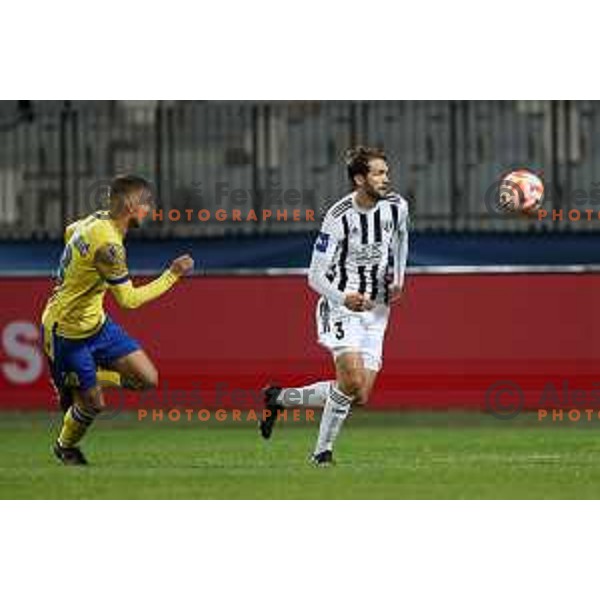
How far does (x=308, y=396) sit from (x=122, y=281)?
1.46m

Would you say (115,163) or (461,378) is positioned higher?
(115,163)

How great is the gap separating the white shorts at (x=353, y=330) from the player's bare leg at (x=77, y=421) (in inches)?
53.4

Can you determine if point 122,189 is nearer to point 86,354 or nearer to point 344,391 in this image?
point 86,354

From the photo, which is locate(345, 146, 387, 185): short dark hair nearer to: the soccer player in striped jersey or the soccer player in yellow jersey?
the soccer player in striped jersey

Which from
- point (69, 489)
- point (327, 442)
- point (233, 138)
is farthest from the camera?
point (233, 138)

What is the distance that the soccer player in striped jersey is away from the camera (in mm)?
13781

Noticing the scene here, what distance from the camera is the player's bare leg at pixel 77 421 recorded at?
14.0 metres

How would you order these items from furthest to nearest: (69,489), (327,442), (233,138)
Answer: (233,138), (327,442), (69,489)

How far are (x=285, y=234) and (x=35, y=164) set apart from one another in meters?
1.91

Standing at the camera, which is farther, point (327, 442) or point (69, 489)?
point (327, 442)

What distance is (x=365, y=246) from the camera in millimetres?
13914

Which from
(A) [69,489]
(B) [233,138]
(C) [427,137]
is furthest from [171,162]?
(A) [69,489]

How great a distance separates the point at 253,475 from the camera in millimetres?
13547

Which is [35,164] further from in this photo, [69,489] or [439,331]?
[69,489]
